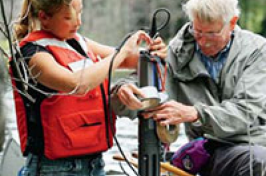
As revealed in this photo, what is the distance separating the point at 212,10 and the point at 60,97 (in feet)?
2.86

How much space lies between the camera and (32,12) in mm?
3020

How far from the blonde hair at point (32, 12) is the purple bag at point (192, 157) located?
910 mm

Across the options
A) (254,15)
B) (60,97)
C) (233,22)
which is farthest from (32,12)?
(254,15)

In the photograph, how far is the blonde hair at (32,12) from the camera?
2938 millimetres

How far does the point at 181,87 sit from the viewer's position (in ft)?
12.0

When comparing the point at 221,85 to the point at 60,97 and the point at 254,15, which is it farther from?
the point at 254,15

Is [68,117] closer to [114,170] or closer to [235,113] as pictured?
[235,113]

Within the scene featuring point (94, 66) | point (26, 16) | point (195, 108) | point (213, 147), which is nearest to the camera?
point (94, 66)

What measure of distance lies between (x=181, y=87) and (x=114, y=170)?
132 centimetres

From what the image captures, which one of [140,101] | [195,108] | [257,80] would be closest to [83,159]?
[140,101]

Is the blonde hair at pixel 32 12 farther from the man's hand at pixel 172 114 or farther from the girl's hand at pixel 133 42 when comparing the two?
the man's hand at pixel 172 114

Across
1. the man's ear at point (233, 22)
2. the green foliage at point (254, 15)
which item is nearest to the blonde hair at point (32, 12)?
the man's ear at point (233, 22)

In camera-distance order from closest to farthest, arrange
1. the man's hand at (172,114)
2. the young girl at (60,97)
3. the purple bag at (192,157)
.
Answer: the young girl at (60,97), the man's hand at (172,114), the purple bag at (192,157)

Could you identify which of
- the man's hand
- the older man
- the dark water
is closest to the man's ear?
the older man
